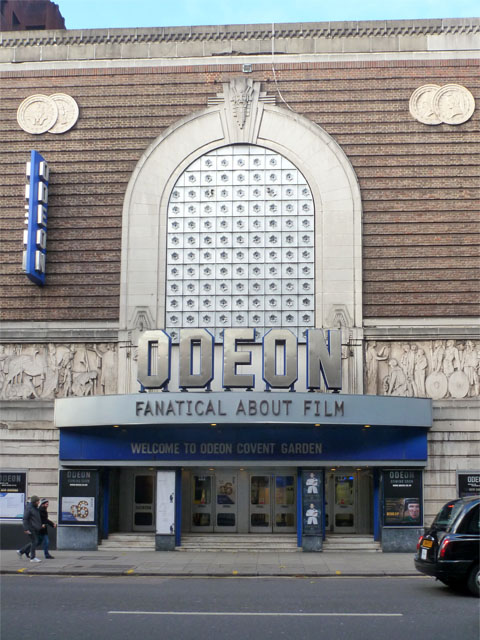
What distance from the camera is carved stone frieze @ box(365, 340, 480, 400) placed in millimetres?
25641

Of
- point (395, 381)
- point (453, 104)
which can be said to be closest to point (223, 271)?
point (395, 381)

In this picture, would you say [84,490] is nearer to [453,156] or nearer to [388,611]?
[388,611]

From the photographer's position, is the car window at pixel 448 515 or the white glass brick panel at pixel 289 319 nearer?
the car window at pixel 448 515

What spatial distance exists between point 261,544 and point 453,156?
1407 cm

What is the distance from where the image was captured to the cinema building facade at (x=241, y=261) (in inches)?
985

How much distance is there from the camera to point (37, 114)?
91.6 ft

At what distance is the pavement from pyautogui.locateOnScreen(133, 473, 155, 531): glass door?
241 centimetres

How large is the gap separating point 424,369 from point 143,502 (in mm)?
10274

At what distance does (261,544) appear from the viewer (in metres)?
24.6

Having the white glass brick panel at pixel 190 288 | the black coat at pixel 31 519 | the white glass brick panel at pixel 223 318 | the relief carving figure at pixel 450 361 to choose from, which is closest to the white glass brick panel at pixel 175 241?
the white glass brick panel at pixel 190 288

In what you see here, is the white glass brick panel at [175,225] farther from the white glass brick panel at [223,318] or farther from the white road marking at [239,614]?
the white road marking at [239,614]

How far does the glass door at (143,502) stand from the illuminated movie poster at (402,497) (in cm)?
773


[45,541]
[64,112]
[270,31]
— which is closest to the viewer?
[45,541]

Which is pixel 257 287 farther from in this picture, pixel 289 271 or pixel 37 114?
pixel 37 114
